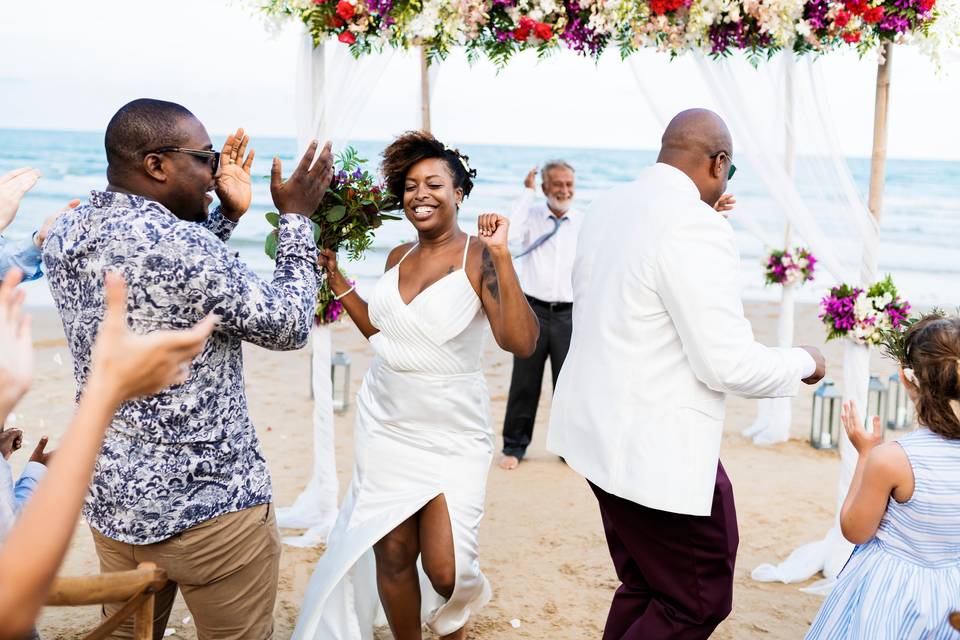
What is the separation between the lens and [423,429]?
3857mm

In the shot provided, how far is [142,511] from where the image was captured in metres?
2.58

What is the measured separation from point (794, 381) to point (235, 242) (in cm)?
1852

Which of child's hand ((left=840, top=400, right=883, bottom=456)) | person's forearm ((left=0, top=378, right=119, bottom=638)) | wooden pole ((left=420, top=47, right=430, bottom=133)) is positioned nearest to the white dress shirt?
wooden pole ((left=420, top=47, right=430, bottom=133))

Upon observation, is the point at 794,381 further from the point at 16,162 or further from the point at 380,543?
the point at 16,162

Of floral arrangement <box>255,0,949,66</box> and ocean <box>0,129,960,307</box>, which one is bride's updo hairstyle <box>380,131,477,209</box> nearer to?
floral arrangement <box>255,0,949,66</box>

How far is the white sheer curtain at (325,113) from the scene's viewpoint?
5035 millimetres

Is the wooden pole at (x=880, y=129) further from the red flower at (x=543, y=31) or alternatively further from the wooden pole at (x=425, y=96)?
the wooden pole at (x=425, y=96)

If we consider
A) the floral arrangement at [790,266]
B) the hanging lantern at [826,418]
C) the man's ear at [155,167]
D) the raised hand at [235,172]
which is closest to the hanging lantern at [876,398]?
the hanging lantern at [826,418]

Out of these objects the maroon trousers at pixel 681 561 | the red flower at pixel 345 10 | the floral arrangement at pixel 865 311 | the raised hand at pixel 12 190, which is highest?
the red flower at pixel 345 10

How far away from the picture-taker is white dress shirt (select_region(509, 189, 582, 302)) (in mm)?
7148

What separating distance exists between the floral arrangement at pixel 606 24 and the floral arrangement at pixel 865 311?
1278mm

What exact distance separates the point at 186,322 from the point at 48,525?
4.42 ft

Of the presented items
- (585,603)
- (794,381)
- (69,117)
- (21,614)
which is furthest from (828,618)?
(69,117)

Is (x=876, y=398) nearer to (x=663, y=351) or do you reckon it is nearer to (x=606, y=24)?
(x=606, y=24)
